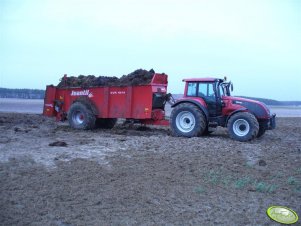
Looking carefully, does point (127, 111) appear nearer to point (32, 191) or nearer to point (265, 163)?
point (265, 163)

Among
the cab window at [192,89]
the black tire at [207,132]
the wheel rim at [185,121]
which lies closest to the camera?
the wheel rim at [185,121]

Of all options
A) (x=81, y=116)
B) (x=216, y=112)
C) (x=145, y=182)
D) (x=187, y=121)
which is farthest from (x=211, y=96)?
(x=145, y=182)

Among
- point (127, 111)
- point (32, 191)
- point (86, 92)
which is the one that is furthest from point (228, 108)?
point (32, 191)

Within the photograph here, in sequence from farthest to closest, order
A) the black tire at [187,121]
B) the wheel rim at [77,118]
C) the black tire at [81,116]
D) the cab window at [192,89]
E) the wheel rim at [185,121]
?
1. the wheel rim at [77,118]
2. the black tire at [81,116]
3. the cab window at [192,89]
4. the wheel rim at [185,121]
5. the black tire at [187,121]

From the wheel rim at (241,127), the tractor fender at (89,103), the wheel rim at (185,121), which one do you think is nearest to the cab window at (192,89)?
the wheel rim at (185,121)

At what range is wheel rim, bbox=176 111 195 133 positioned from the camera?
13078 millimetres

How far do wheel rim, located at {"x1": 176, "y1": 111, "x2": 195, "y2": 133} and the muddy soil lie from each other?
75.5 inches

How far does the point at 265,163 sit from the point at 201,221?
13.1 ft

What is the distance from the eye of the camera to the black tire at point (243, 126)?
39.0ft

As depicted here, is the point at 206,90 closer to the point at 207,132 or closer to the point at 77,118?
the point at 207,132

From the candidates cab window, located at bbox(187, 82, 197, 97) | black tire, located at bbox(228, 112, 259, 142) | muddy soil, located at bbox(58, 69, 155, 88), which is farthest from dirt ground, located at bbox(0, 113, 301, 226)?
muddy soil, located at bbox(58, 69, 155, 88)

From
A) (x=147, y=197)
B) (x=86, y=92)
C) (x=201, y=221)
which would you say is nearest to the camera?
(x=201, y=221)

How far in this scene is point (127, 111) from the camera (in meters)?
14.4

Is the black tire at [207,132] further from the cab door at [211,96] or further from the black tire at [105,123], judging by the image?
the black tire at [105,123]
